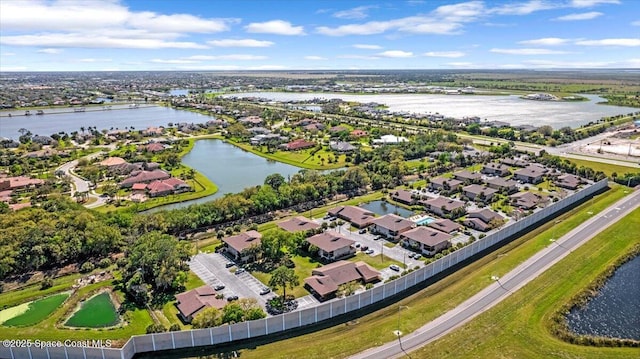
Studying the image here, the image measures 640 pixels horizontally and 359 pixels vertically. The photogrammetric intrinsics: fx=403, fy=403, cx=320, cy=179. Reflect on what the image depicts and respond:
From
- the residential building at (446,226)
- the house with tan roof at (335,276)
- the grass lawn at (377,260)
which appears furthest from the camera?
the residential building at (446,226)

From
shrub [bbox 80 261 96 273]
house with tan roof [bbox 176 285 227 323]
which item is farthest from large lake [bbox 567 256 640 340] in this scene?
shrub [bbox 80 261 96 273]

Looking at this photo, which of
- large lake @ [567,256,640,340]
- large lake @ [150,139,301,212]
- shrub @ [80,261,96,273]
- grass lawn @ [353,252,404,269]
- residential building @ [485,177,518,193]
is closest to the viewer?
large lake @ [567,256,640,340]

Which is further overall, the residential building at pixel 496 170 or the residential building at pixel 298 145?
the residential building at pixel 298 145

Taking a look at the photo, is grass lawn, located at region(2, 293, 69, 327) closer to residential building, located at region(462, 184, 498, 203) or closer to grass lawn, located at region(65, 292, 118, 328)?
grass lawn, located at region(65, 292, 118, 328)

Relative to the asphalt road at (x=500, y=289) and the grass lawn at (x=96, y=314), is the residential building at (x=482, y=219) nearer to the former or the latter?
the asphalt road at (x=500, y=289)

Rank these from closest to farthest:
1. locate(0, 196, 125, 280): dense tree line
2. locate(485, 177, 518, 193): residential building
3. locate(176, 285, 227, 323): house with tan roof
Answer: locate(176, 285, 227, 323): house with tan roof → locate(0, 196, 125, 280): dense tree line → locate(485, 177, 518, 193): residential building

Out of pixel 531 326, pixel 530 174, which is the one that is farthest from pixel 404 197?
pixel 531 326

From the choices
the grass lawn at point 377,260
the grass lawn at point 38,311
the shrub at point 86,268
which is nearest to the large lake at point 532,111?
the grass lawn at point 377,260
